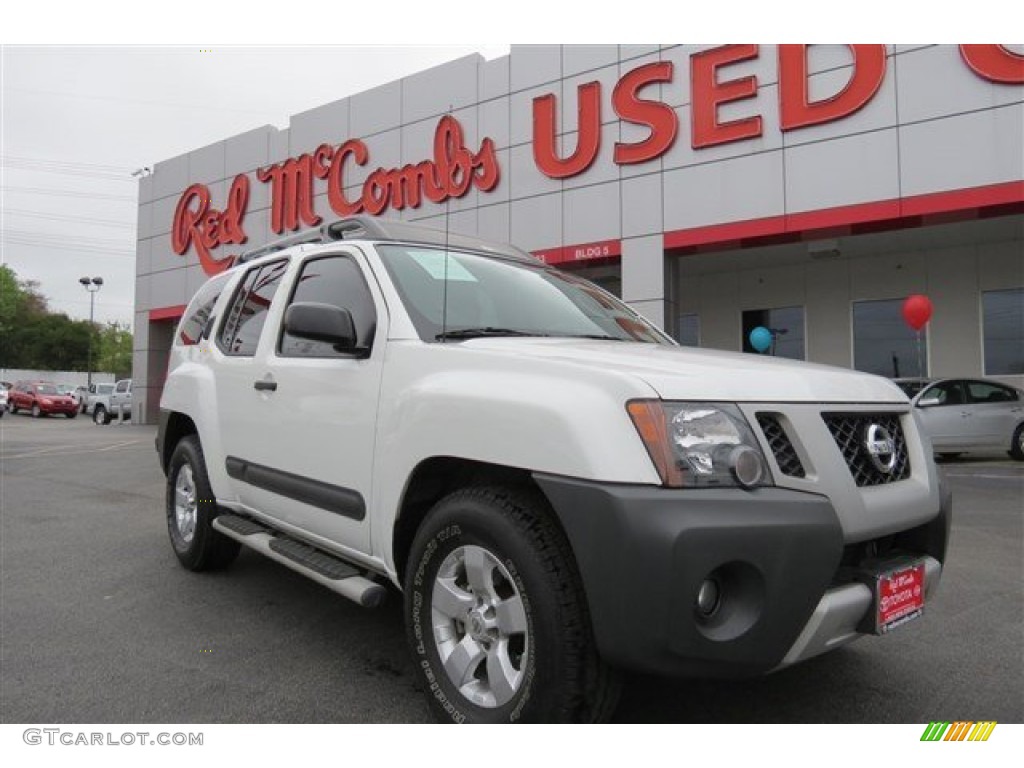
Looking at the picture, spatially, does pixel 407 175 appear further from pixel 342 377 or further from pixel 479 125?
pixel 342 377

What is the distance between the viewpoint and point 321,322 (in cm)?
269

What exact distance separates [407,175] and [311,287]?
517 inches

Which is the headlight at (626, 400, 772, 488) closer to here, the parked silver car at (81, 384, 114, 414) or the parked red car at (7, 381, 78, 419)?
the parked silver car at (81, 384, 114, 414)

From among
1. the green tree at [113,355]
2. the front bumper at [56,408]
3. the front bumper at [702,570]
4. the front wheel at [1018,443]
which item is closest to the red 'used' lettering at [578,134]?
the front wheel at [1018,443]

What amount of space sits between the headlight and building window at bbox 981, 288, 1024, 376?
50.9ft

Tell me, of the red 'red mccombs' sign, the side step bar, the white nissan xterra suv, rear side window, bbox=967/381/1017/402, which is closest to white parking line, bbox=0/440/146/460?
the red 'red mccombs' sign

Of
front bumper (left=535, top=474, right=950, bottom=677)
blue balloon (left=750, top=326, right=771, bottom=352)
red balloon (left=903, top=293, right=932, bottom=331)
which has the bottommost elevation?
front bumper (left=535, top=474, right=950, bottom=677)

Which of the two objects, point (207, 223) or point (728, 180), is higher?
point (207, 223)

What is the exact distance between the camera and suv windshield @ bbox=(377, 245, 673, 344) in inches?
112

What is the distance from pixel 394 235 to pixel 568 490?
1.82 m

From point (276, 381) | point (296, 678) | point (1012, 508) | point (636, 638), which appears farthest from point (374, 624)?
point (1012, 508)

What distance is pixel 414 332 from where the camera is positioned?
8.93 ft

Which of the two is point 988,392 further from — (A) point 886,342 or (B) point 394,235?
(B) point 394,235

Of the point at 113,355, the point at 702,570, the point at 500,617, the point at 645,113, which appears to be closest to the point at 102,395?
the point at 645,113
